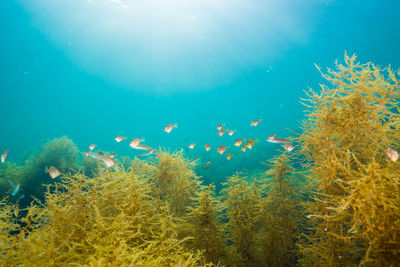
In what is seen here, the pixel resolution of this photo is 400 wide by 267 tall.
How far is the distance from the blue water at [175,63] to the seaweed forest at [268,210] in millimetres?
10400

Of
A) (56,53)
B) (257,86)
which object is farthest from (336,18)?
(56,53)

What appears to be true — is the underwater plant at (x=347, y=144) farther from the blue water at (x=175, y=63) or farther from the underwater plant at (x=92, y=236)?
the blue water at (x=175, y=63)

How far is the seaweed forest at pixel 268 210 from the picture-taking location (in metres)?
1.83

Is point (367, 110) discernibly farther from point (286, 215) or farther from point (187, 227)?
point (187, 227)

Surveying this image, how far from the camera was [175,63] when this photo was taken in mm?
86500

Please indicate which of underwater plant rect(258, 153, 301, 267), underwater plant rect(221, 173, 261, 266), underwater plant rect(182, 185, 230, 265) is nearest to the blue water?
underwater plant rect(258, 153, 301, 267)

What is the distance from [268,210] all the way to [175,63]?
92107mm

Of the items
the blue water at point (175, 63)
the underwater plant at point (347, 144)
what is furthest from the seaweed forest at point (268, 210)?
the blue water at point (175, 63)

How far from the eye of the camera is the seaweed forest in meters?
1.83

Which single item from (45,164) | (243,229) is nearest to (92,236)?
→ (243,229)

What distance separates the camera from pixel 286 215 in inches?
156

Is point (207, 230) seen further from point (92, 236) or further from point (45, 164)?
point (45, 164)

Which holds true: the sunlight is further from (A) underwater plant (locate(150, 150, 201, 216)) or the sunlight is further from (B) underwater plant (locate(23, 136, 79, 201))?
(A) underwater plant (locate(150, 150, 201, 216))

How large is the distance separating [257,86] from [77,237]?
103m
